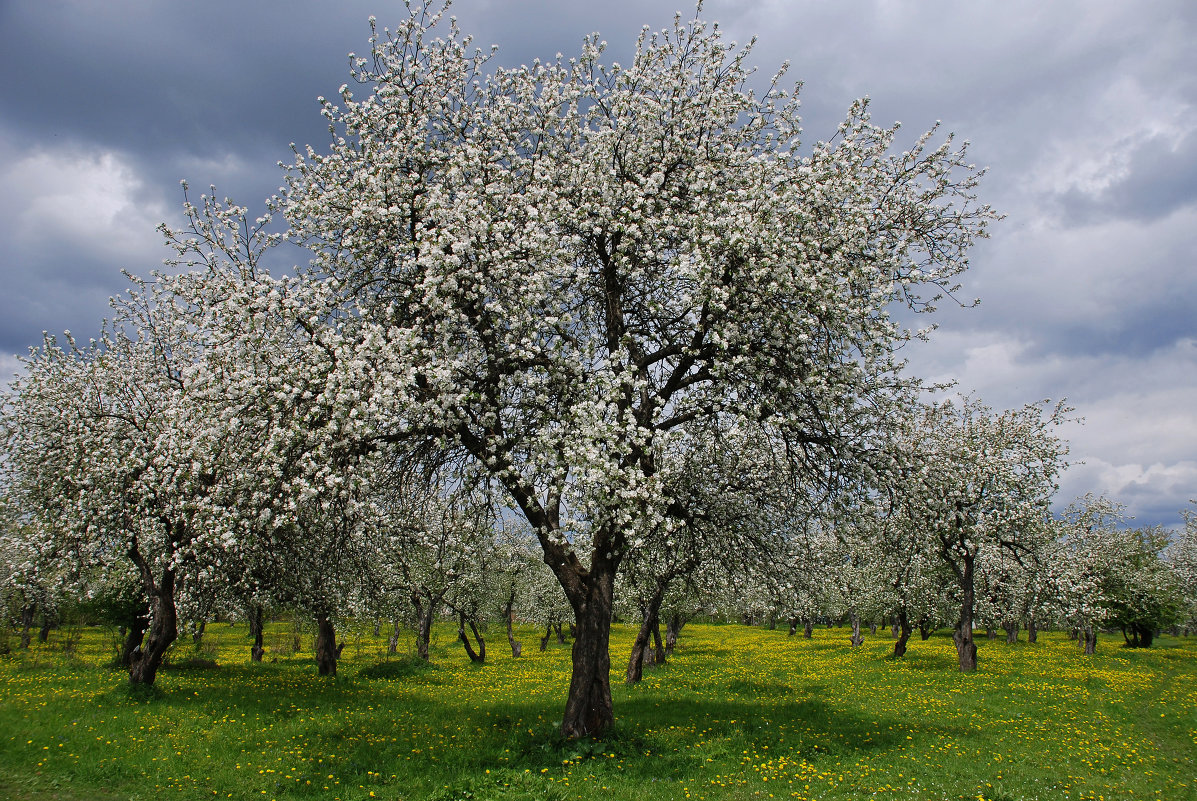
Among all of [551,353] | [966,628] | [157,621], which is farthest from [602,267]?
[966,628]

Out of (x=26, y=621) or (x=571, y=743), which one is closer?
(x=571, y=743)

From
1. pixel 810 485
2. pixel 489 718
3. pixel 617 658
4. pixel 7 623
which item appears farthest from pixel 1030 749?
pixel 7 623

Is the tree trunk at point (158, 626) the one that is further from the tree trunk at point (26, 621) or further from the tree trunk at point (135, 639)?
the tree trunk at point (26, 621)

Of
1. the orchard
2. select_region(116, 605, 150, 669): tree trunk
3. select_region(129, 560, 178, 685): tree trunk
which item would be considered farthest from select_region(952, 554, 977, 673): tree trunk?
select_region(116, 605, 150, 669): tree trunk

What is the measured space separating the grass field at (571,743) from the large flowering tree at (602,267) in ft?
9.43

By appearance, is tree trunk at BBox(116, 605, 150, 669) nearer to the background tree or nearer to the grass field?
the grass field

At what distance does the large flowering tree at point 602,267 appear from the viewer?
12812mm

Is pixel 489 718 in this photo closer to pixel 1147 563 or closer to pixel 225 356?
pixel 225 356

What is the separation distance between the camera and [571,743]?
14.5 m

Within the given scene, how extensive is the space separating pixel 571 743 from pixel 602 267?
1179 cm

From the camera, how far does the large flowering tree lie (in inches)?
504

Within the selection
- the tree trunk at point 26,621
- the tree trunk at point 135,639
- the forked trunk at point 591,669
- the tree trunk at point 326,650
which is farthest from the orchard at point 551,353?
the tree trunk at point 26,621

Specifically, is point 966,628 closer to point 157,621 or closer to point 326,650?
point 326,650

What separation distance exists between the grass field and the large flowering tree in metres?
2.87
